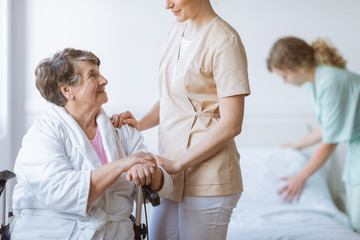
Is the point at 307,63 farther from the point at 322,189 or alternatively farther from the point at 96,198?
the point at 96,198

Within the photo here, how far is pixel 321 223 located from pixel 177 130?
1454 mm

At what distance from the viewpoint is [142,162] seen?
1.58 meters

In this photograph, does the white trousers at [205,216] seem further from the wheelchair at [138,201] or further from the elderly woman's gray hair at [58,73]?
the elderly woman's gray hair at [58,73]

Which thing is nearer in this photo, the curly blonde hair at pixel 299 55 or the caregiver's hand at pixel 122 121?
the caregiver's hand at pixel 122 121

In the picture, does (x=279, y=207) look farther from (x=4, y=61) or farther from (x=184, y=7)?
(x=4, y=61)

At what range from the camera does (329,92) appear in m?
2.66

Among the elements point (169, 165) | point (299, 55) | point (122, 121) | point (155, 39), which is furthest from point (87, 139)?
point (155, 39)

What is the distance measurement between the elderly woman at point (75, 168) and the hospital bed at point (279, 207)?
970 millimetres

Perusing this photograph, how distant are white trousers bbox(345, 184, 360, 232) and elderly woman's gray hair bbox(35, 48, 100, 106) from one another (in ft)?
6.23

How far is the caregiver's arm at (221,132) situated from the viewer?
5.08 feet

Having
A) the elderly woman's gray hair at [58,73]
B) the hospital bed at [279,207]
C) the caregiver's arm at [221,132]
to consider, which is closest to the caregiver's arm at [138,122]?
the elderly woman's gray hair at [58,73]

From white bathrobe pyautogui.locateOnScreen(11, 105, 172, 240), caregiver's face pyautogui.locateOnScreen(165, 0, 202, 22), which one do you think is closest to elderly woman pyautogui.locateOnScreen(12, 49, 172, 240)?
white bathrobe pyautogui.locateOnScreen(11, 105, 172, 240)

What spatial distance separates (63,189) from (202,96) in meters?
0.58

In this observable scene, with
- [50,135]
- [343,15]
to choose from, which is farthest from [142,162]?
[343,15]
